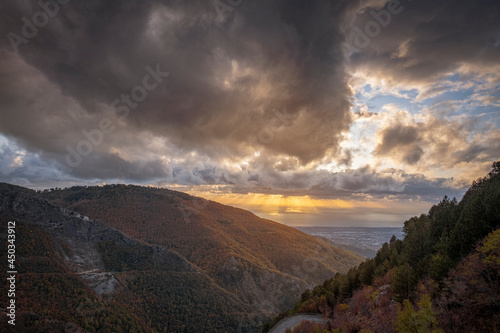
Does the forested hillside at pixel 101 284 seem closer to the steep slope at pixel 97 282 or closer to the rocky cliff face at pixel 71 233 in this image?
the rocky cliff face at pixel 71 233

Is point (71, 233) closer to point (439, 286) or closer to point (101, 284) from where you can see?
point (101, 284)

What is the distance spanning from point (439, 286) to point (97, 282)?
446ft

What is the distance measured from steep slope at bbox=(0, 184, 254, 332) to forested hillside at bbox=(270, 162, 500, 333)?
289 feet

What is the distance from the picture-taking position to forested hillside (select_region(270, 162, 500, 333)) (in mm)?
24234

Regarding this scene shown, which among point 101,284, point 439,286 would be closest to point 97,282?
point 101,284

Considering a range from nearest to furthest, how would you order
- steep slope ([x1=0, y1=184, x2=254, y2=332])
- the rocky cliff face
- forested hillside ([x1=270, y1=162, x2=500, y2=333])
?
forested hillside ([x1=270, y1=162, x2=500, y2=333])
steep slope ([x1=0, y1=184, x2=254, y2=332])
the rocky cliff face

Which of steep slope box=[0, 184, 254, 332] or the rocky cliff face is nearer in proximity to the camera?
steep slope box=[0, 184, 254, 332]

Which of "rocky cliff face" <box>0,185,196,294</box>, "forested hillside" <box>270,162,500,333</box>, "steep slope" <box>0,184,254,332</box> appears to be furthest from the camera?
"rocky cliff face" <box>0,185,196,294</box>

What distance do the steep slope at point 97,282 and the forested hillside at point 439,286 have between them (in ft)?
289

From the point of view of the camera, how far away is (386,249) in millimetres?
75062

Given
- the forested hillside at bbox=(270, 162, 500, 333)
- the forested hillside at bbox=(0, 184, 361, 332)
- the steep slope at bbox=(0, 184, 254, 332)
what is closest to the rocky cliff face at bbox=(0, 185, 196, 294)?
the forested hillside at bbox=(0, 184, 361, 332)

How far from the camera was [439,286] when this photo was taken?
34.1m

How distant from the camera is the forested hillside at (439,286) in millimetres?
24234

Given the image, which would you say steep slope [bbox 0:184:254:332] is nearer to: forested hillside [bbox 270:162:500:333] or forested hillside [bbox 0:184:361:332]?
forested hillside [bbox 0:184:361:332]
